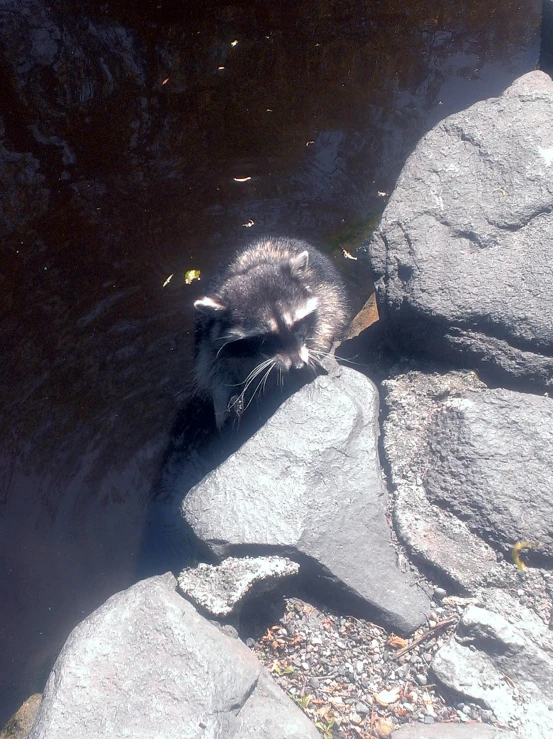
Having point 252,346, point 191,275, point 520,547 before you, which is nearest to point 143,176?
point 191,275

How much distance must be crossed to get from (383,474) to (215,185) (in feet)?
9.52

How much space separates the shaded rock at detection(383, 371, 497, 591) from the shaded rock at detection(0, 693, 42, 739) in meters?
2.51

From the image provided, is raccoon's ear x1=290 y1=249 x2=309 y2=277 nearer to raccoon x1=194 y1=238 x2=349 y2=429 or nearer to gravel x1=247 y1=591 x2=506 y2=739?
raccoon x1=194 y1=238 x2=349 y2=429

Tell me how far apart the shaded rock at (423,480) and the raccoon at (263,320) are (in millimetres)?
666

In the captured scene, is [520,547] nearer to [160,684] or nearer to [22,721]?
[160,684]

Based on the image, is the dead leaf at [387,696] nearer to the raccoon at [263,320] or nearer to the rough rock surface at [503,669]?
the rough rock surface at [503,669]

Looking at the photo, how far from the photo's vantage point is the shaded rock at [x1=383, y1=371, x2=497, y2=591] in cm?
297

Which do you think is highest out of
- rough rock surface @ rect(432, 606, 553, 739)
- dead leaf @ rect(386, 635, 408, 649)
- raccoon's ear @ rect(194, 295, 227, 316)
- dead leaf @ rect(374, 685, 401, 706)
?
raccoon's ear @ rect(194, 295, 227, 316)

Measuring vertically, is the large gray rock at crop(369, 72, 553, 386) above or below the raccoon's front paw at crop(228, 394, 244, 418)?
above

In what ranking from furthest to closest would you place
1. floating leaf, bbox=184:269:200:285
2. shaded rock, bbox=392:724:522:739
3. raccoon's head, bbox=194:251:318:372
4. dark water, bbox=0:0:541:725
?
floating leaf, bbox=184:269:200:285, dark water, bbox=0:0:541:725, raccoon's head, bbox=194:251:318:372, shaded rock, bbox=392:724:522:739

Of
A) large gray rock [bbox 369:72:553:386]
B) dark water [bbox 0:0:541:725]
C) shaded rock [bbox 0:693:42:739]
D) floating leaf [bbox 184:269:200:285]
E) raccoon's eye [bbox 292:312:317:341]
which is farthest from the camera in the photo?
floating leaf [bbox 184:269:200:285]

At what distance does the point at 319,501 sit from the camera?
3.19 m

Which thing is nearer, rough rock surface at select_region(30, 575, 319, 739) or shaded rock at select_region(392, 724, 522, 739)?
shaded rock at select_region(392, 724, 522, 739)

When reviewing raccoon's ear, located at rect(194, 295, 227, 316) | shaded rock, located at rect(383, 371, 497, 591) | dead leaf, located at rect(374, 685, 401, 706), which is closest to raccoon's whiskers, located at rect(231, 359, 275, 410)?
raccoon's ear, located at rect(194, 295, 227, 316)
